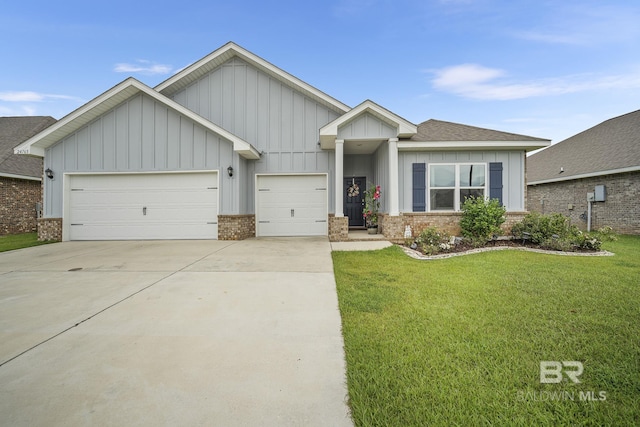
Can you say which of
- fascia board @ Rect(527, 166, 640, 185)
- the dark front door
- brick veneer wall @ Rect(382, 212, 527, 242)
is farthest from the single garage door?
fascia board @ Rect(527, 166, 640, 185)

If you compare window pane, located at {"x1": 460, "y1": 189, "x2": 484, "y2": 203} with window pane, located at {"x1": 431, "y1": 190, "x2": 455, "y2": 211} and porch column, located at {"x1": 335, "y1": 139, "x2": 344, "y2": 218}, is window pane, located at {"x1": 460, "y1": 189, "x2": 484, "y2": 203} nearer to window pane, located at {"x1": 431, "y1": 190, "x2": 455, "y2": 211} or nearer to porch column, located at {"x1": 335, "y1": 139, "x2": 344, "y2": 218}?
window pane, located at {"x1": 431, "y1": 190, "x2": 455, "y2": 211}

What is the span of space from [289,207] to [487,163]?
704 cm

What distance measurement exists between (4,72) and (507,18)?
23187 mm

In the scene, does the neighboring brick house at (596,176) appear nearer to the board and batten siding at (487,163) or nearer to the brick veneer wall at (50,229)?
the board and batten siding at (487,163)

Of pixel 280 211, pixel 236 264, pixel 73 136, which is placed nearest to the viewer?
pixel 236 264

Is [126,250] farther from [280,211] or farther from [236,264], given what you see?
[280,211]

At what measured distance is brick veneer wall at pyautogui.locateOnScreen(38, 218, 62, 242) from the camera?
8.84 m

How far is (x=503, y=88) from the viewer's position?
43.1ft

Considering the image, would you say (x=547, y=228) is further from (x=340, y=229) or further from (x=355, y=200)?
(x=355, y=200)

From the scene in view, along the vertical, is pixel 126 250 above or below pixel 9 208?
below

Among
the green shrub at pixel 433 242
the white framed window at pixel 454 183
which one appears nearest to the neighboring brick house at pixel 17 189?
the green shrub at pixel 433 242

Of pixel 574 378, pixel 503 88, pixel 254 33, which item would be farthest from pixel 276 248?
pixel 503 88

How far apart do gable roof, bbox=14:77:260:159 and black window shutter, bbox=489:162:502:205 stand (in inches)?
319

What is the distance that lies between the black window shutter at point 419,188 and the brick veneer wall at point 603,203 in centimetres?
903
